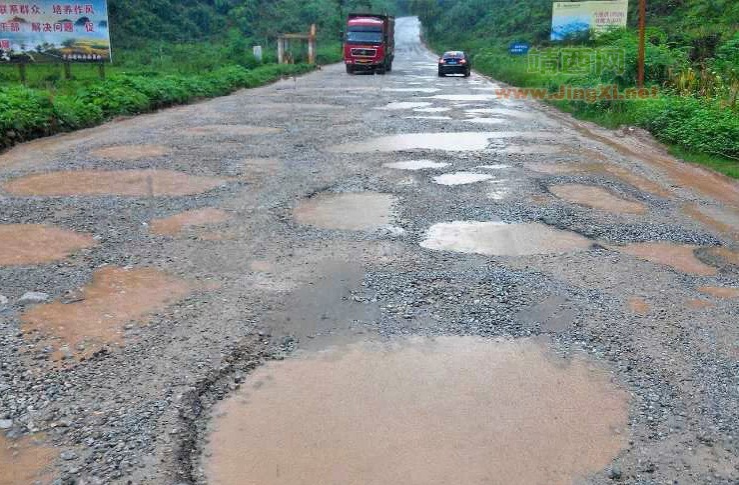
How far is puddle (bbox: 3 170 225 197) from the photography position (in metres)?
8.24

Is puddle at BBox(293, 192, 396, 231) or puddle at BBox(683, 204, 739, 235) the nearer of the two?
puddle at BBox(293, 192, 396, 231)

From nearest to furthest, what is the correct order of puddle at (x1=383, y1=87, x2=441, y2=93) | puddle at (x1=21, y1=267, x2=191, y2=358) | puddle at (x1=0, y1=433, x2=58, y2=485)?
puddle at (x1=0, y1=433, x2=58, y2=485)
puddle at (x1=21, y1=267, x2=191, y2=358)
puddle at (x1=383, y1=87, x2=441, y2=93)

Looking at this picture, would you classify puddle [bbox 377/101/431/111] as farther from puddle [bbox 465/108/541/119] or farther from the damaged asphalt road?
the damaged asphalt road

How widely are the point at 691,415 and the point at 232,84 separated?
22.5m

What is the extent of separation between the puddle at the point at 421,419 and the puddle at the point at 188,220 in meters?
3.09

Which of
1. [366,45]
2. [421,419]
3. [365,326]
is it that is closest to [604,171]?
[365,326]

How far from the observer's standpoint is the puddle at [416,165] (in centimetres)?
992

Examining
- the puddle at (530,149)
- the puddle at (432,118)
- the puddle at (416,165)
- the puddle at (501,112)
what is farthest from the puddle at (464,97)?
the puddle at (416,165)

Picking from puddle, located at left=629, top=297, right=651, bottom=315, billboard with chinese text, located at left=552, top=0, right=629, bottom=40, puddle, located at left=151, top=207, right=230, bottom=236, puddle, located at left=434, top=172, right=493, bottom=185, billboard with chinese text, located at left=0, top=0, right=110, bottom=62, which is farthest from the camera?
billboard with chinese text, located at left=552, top=0, right=629, bottom=40

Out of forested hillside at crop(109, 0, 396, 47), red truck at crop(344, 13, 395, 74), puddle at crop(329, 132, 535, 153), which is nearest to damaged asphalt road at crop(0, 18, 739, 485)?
puddle at crop(329, 132, 535, 153)

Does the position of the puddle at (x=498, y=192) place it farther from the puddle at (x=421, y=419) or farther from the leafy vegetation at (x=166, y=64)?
the leafy vegetation at (x=166, y=64)

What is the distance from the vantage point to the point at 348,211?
7.57 m

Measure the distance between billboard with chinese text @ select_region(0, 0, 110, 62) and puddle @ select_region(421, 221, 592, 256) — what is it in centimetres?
1824

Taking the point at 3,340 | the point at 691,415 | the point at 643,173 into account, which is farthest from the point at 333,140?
the point at 691,415
